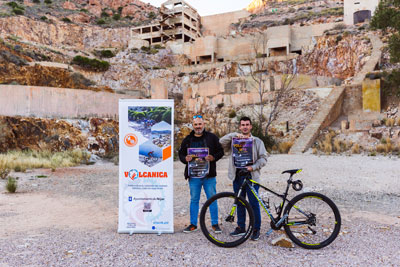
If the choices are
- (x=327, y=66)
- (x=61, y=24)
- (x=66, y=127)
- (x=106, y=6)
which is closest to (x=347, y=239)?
(x=66, y=127)

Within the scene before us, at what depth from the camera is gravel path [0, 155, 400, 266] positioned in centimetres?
359

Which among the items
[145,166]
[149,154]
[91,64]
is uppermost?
[91,64]

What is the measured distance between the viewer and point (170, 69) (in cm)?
4750

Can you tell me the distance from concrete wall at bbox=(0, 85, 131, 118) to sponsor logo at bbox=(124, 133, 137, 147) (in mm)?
17905

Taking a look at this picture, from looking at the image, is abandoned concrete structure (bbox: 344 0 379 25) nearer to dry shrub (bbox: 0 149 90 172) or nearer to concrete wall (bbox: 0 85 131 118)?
concrete wall (bbox: 0 85 131 118)

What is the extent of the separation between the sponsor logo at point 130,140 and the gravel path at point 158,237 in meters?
1.33

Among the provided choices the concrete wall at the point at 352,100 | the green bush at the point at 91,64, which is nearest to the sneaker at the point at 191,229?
the concrete wall at the point at 352,100

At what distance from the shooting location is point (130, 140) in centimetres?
444

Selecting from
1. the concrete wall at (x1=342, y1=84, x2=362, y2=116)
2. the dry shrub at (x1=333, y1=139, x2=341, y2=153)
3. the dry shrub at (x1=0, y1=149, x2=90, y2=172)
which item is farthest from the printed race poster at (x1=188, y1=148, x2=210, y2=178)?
the concrete wall at (x1=342, y1=84, x2=362, y2=116)

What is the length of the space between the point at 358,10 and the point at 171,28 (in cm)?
3481

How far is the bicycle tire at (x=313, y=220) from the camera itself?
3.86 metres

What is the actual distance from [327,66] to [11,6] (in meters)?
66.9

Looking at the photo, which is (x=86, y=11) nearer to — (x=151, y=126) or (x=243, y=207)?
(x=151, y=126)

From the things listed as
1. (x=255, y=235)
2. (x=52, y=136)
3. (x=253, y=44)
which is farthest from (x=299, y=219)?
(x=253, y=44)
